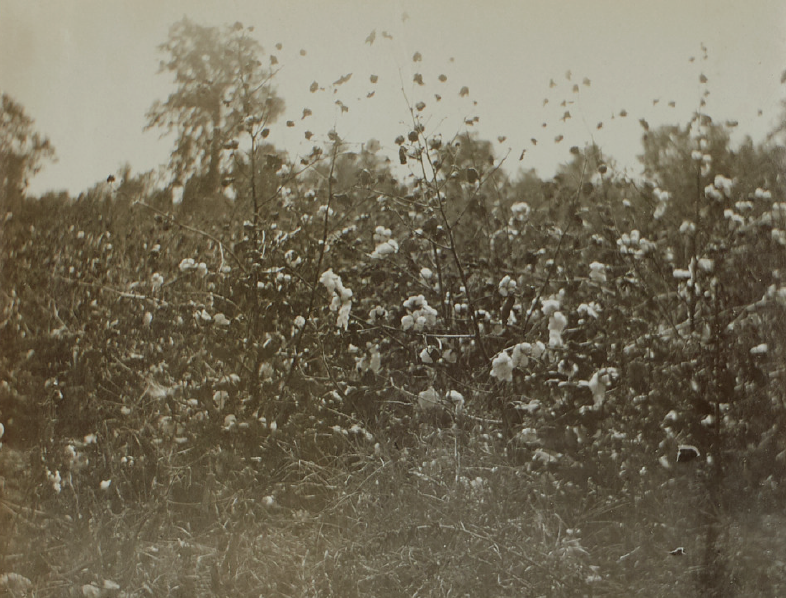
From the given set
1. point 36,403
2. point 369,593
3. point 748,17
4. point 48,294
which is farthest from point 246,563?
point 748,17

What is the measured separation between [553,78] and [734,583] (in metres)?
1.64

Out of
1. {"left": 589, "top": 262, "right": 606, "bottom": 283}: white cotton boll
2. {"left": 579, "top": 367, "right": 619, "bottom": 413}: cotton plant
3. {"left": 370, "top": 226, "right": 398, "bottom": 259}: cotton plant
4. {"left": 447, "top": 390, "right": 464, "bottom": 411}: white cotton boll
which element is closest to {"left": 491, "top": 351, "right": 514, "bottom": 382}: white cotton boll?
{"left": 447, "top": 390, "right": 464, "bottom": 411}: white cotton boll

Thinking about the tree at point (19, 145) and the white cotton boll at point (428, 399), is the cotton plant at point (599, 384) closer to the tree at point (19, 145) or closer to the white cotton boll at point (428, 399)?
the white cotton boll at point (428, 399)

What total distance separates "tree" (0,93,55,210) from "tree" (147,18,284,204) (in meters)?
0.40

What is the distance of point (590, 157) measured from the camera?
2055 mm

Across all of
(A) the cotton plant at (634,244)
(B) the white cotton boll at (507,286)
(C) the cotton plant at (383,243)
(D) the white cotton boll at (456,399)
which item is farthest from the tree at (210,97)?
(A) the cotton plant at (634,244)

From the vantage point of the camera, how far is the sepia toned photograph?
76.5 inches

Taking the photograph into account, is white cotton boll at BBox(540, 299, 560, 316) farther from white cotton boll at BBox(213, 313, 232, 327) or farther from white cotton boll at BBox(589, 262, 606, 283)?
white cotton boll at BBox(213, 313, 232, 327)

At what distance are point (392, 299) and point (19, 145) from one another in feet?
4.66

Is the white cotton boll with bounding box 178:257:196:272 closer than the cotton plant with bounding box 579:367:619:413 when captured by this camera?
No

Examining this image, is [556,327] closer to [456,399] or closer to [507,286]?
[507,286]

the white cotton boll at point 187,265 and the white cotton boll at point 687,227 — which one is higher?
the white cotton boll at point 687,227

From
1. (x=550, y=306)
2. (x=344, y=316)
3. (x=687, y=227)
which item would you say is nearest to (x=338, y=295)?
(x=344, y=316)

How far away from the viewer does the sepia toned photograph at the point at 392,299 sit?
194 centimetres
